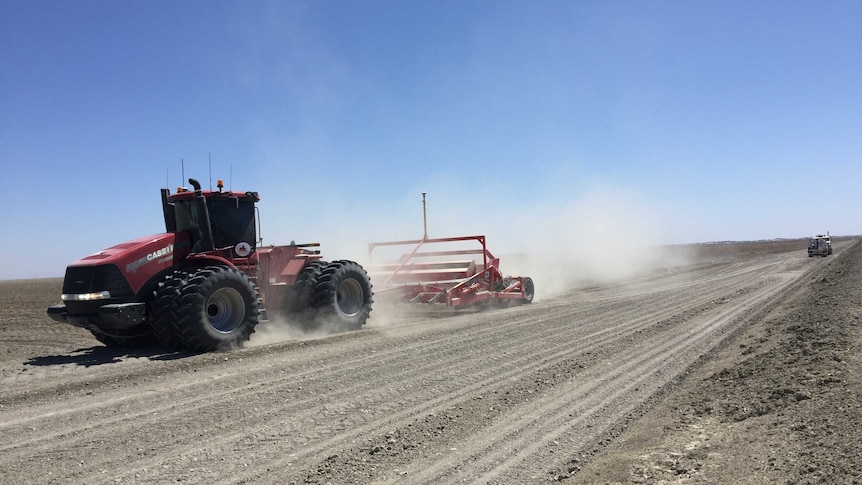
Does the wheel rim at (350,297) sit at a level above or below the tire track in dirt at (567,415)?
above

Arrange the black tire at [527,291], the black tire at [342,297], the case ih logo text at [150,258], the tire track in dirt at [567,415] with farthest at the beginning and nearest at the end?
the black tire at [527,291], the black tire at [342,297], the case ih logo text at [150,258], the tire track in dirt at [567,415]

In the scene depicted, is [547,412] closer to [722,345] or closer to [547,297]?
[722,345]

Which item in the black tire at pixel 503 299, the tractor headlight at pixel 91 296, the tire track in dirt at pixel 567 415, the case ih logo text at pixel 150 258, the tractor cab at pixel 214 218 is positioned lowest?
the tire track in dirt at pixel 567 415

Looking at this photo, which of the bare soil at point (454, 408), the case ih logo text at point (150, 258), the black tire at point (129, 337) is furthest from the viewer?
the black tire at point (129, 337)

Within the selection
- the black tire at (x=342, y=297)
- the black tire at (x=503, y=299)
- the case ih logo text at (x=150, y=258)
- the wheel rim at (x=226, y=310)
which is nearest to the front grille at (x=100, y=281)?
the case ih logo text at (x=150, y=258)

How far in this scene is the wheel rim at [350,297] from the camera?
12.3 m

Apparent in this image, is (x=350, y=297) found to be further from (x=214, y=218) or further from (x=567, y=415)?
(x=567, y=415)

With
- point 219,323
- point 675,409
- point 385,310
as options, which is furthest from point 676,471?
point 385,310

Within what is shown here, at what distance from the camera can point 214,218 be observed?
35.2 feet

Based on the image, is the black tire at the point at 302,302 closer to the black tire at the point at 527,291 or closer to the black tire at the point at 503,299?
the black tire at the point at 503,299

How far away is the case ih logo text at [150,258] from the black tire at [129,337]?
1041 mm

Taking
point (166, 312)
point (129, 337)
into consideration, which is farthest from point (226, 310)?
point (129, 337)

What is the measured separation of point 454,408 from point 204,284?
194 inches

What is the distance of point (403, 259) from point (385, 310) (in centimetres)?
266
